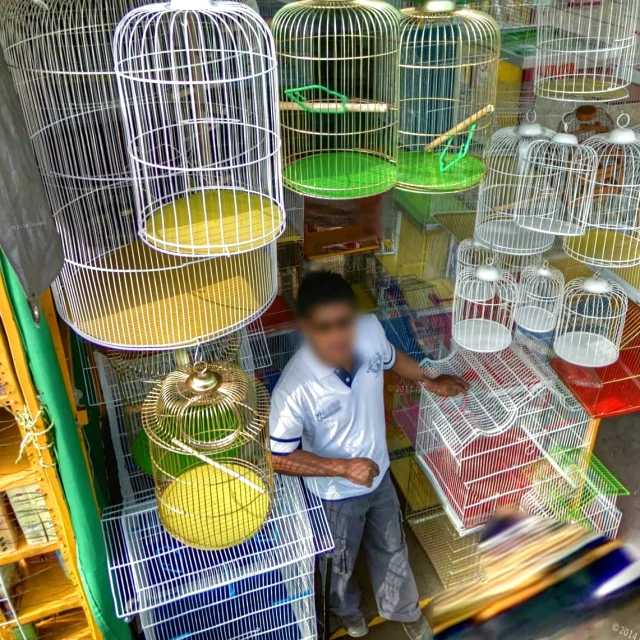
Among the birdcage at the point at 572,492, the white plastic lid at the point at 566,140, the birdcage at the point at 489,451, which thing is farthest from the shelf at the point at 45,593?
the white plastic lid at the point at 566,140

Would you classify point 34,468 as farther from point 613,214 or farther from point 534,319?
point 613,214

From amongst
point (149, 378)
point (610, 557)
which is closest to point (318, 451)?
point (149, 378)

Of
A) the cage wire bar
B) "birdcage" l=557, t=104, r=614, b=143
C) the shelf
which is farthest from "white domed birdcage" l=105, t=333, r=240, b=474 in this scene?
"birdcage" l=557, t=104, r=614, b=143

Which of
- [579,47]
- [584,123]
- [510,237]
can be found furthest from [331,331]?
[584,123]

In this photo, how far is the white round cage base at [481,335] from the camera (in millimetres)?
2170

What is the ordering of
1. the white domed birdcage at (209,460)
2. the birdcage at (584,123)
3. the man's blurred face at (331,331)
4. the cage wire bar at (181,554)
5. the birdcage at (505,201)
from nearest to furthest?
the white domed birdcage at (209,460), the cage wire bar at (181,554), the man's blurred face at (331,331), the birdcage at (505,201), the birdcage at (584,123)

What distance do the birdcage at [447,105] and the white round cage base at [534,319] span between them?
59cm

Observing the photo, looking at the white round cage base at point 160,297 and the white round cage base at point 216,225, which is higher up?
the white round cage base at point 216,225

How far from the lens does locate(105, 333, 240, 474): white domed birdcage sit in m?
1.99

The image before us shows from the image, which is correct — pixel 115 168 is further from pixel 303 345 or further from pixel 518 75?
pixel 518 75

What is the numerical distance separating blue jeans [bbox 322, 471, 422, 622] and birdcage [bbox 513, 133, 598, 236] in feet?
3.19

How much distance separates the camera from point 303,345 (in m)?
1.85

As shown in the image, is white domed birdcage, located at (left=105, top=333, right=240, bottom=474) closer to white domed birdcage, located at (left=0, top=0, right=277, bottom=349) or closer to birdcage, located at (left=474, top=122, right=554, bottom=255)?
white domed birdcage, located at (left=0, top=0, right=277, bottom=349)

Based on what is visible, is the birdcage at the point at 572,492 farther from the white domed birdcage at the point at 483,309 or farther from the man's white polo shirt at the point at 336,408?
the man's white polo shirt at the point at 336,408
